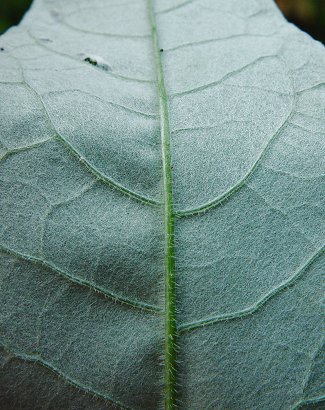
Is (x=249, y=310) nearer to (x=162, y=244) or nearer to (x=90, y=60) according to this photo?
(x=162, y=244)

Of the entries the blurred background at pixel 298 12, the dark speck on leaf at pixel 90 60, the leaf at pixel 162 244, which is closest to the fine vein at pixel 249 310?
the leaf at pixel 162 244

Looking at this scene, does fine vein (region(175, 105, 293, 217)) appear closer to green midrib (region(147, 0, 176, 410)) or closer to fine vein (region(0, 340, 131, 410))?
green midrib (region(147, 0, 176, 410))

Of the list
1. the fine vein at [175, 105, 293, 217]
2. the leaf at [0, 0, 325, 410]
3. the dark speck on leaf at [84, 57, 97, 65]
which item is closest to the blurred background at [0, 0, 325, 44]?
the dark speck on leaf at [84, 57, 97, 65]

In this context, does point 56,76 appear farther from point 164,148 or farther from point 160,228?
point 160,228

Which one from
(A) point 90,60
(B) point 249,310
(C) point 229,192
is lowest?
(B) point 249,310

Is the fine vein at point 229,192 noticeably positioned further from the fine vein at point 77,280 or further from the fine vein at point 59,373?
the fine vein at point 59,373

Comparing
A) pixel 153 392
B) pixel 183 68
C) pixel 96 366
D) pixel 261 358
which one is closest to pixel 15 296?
pixel 96 366

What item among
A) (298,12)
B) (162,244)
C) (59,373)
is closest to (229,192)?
(162,244)
